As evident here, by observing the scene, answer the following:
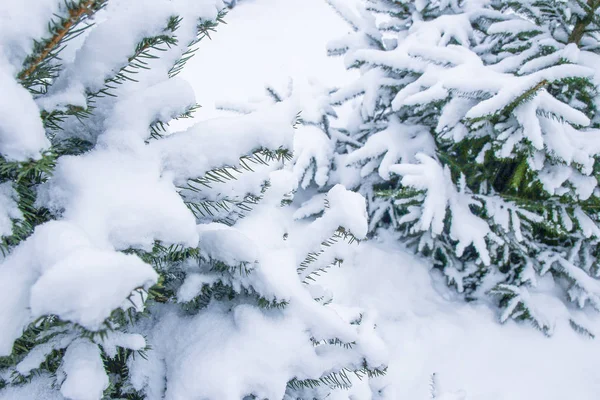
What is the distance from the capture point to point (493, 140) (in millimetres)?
2842

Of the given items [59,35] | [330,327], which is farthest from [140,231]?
[330,327]

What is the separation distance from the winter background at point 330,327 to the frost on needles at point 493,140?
0.26m

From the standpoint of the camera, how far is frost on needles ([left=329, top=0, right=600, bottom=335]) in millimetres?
2576

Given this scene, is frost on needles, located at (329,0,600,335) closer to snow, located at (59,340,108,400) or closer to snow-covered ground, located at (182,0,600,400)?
snow-covered ground, located at (182,0,600,400)

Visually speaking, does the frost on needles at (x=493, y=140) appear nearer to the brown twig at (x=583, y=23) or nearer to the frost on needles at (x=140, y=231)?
the brown twig at (x=583, y=23)

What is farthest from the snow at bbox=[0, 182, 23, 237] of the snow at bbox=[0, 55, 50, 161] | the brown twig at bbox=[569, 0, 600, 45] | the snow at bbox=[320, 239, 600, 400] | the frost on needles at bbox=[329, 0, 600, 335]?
the brown twig at bbox=[569, 0, 600, 45]

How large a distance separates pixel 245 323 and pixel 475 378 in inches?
108

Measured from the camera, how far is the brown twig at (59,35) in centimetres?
77

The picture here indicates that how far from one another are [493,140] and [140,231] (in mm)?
2714

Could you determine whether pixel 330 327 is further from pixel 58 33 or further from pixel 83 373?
pixel 58 33

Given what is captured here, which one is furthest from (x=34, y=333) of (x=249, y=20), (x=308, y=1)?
(x=308, y=1)

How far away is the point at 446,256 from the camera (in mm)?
3746

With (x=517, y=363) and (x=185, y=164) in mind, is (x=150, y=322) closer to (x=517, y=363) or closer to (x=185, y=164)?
(x=185, y=164)

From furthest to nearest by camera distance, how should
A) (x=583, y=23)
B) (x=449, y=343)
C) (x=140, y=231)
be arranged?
(x=449, y=343)
(x=583, y=23)
(x=140, y=231)
